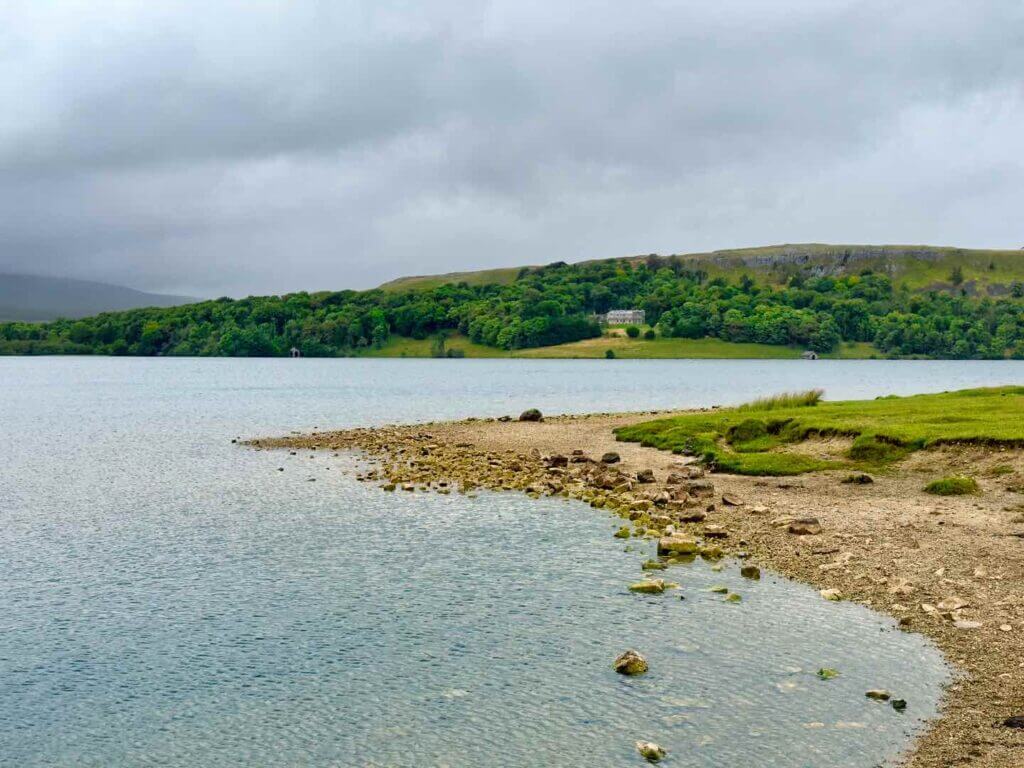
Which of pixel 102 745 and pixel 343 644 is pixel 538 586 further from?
pixel 102 745

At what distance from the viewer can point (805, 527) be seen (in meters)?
26.5

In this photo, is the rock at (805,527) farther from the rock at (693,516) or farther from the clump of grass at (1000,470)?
the clump of grass at (1000,470)

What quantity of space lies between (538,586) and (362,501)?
46.6 feet

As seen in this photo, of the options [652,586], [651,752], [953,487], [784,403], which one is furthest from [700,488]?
[784,403]

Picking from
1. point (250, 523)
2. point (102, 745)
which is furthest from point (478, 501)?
point (102, 745)

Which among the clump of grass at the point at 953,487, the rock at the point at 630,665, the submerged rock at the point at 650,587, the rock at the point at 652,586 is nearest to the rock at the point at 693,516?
the rock at the point at 652,586

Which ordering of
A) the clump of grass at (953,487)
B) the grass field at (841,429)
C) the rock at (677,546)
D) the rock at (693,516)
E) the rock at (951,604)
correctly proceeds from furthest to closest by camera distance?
the grass field at (841,429)
the clump of grass at (953,487)
the rock at (693,516)
the rock at (677,546)
the rock at (951,604)

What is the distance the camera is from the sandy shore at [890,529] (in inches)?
588

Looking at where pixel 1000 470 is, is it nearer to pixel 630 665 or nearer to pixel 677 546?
pixel 677 546

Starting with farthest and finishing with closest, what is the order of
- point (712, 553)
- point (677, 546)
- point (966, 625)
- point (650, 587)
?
point (677, 546), point (712, 553), point (650, 587), point (966, 625)

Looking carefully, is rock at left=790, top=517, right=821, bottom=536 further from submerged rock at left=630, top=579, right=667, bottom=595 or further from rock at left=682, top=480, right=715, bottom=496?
submerged rock at left=630, top=579, right=667, bottom=595

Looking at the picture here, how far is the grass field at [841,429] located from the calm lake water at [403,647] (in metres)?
12.0

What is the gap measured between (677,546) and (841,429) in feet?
66.5

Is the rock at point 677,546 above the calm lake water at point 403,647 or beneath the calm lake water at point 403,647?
above
